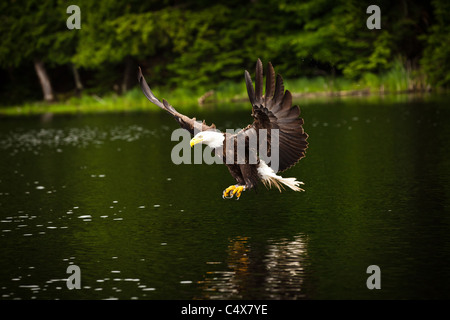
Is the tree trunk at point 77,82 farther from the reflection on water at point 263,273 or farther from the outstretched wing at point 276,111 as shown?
the reflection on water at point 263,273

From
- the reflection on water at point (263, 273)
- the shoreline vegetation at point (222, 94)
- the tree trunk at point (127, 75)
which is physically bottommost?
the reflection on water at point (263, 273)

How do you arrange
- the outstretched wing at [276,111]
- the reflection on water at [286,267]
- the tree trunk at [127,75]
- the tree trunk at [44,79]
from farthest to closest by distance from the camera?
the tree trunk at [44,79] < the tree trunk at [127,75] < the outstretched wing at [276,111] < the reflection on water at [286,267]

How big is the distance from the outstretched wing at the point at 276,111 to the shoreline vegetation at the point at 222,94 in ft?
94.3

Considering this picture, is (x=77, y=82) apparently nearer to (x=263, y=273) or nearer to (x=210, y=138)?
(x=210, y=138)

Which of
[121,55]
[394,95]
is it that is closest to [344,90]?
[394,95]

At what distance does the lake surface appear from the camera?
9.39 metres

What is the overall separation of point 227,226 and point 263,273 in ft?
9.31

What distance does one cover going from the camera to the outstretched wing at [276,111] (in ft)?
34.4

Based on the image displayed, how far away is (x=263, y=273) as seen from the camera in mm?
9680

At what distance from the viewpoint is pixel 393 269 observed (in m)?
9.65

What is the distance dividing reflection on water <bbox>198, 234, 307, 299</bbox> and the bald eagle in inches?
29.8

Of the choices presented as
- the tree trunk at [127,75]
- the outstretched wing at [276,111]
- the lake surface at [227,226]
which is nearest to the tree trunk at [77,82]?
the tree trunk at [127,75]

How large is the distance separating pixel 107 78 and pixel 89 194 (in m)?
39.3

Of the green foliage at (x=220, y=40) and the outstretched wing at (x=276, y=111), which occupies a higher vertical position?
the green foliage at (x=220, y=40)
